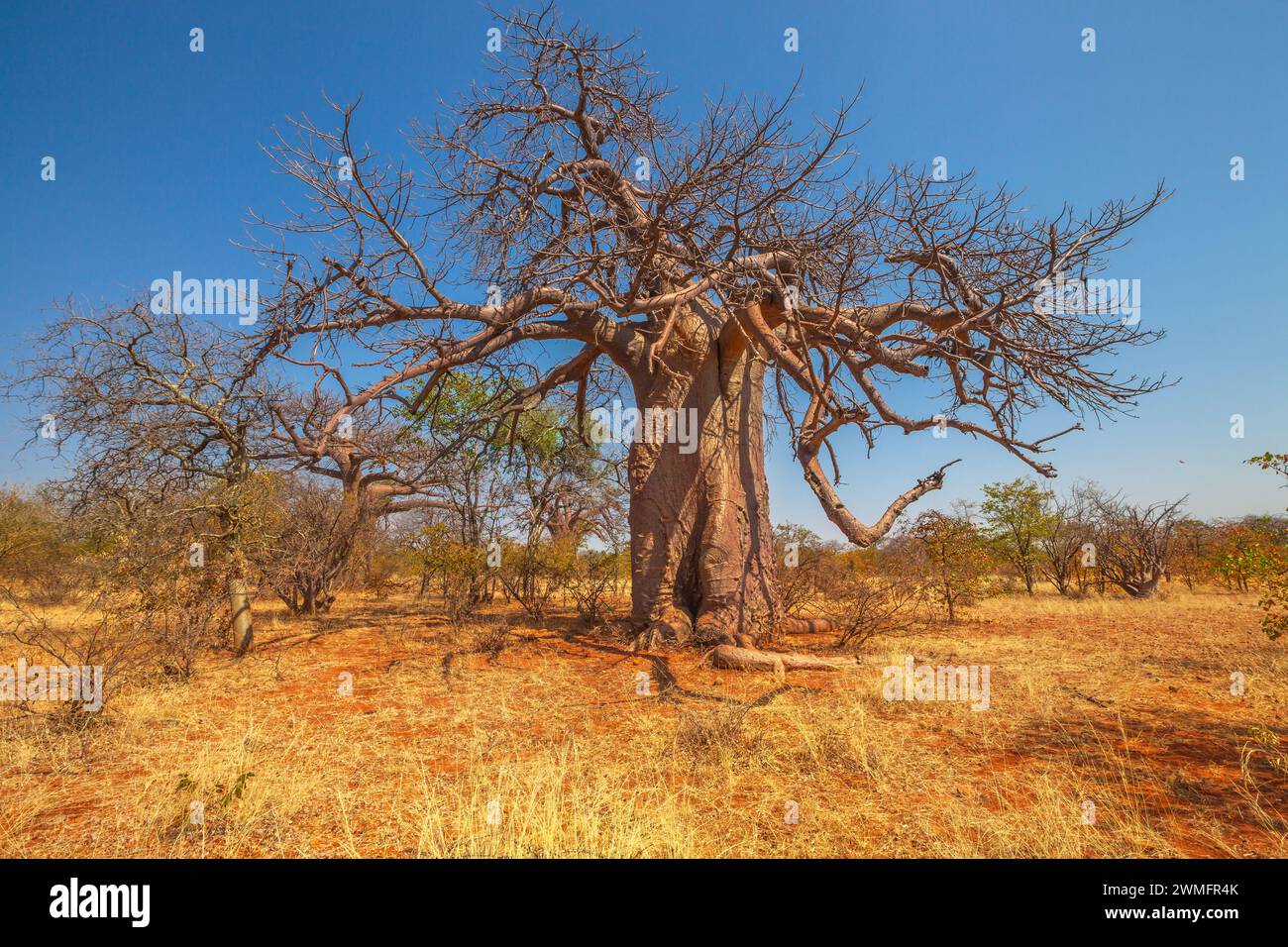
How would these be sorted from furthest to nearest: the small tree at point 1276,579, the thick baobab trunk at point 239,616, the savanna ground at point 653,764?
the thick baobab trunk at point 239,616
the small tree at point 1276,579
the savanna ground at point 653,764

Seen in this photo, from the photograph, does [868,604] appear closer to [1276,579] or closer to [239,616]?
[1276,579]

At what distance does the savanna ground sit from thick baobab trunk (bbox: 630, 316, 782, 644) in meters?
1.03

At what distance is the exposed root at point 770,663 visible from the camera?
5695mm

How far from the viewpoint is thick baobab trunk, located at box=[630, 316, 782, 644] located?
6.94 meters

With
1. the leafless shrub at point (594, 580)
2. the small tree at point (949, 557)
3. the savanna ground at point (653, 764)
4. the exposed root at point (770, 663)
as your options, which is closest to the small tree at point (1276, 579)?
the savanna ground at point (653, 764)

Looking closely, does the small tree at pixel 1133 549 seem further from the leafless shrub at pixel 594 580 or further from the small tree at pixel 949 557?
the leafless shrub at pixel 594 580

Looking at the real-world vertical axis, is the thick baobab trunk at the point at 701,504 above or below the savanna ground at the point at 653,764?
above

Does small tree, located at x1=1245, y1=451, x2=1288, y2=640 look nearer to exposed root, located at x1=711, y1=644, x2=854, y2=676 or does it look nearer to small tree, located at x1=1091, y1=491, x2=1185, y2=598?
exposed root, located at x1=711, y1=644, x2=854, y2=676

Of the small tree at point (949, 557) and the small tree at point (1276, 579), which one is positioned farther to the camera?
the small tree at point (949, 557)

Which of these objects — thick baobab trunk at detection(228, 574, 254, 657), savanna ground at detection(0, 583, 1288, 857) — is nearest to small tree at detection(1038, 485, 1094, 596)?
savanna ground at detection(0, 583, 1288, 857)

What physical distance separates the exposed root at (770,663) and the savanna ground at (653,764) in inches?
10.2

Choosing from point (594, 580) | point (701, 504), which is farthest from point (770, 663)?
point (594, 580)

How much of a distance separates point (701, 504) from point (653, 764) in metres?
4.20
